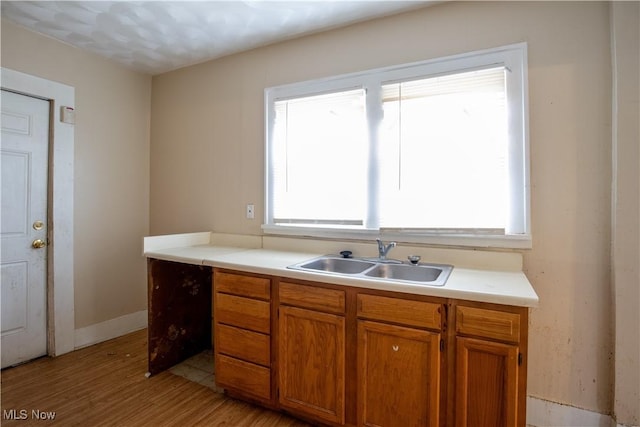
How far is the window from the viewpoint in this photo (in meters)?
1.87

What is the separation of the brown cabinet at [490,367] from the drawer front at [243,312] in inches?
41.5

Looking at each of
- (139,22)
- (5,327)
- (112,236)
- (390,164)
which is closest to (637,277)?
(390,164)

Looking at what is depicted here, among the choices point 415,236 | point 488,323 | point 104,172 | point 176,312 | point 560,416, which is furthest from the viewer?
point 104,172

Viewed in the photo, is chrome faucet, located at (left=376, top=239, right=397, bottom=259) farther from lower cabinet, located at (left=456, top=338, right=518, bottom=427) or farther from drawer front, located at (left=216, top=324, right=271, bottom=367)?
drawer front, located at (left=216, top=324, right=271, bottom=367)

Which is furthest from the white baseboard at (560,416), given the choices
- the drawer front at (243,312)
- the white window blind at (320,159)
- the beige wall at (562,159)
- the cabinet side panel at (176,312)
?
the cabinet side panel at (176,312)

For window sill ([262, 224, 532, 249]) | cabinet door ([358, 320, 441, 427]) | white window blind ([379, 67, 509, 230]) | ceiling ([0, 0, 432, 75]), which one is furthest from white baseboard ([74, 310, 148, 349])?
white window blind ([379, 67, 509, 230])

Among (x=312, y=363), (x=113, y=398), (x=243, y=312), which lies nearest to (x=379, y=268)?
(x=312, y=363)

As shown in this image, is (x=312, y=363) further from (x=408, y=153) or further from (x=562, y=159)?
(x=562, y=159)

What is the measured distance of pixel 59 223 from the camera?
2.59 meters

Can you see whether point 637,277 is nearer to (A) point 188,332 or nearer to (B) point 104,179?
(A) point 188,332

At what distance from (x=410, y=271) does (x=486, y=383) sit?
0.71 metres

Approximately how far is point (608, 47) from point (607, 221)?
2.99ft

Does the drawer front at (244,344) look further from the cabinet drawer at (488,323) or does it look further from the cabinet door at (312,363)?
the cabinet drawer at (488,323)

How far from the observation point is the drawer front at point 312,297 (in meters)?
1.69
